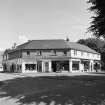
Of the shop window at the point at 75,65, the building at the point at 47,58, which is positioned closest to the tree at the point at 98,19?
the building at the point at 47,58

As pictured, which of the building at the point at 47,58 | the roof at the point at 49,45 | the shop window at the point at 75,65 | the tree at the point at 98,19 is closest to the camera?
the tree at the point at 98,19

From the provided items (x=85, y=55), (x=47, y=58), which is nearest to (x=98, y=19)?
(x=47, y=58)

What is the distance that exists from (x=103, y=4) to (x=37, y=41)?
40258mm

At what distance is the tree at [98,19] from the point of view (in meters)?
17.6

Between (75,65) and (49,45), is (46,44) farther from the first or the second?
(75,65)

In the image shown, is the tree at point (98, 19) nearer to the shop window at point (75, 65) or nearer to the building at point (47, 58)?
the building at point (47, 58)

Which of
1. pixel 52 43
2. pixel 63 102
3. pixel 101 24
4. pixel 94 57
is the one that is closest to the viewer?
pixel 63 102

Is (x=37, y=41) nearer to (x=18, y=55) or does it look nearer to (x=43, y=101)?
(x=18, y=55)

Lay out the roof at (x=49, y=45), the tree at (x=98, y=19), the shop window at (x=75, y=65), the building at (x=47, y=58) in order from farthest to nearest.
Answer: the shop window at (x=75, y=65) → the roof at (x=49, y=45) → the building at (x=47, y=58) → the tree at (x=98, y=19)

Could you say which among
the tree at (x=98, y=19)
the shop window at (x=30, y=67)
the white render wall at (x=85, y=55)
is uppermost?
the tree at (x=98, y=19)

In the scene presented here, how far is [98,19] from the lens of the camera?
1869 centimetres

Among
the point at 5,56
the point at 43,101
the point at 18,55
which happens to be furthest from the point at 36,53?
the point at 43,101

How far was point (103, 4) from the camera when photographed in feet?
55.4

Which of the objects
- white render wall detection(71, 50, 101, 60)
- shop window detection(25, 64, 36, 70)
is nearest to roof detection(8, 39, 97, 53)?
white render wall detection(71, 50, 101, 60)
